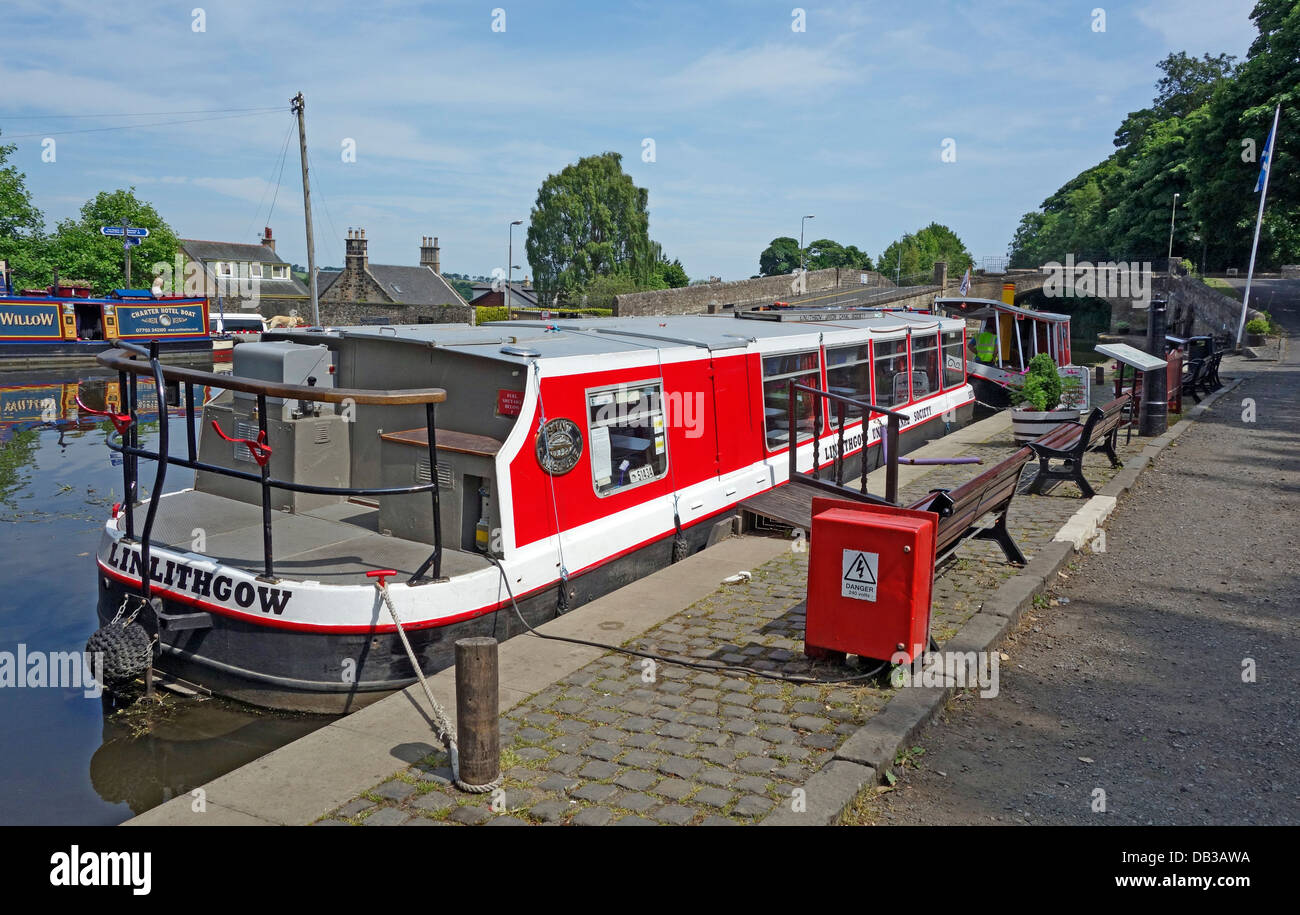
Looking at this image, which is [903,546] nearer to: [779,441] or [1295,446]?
[779,441]

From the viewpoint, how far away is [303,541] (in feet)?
24.9

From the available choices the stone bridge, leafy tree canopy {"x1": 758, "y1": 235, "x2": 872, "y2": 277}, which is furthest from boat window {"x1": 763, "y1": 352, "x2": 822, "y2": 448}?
leafy tree canopy {"x1": 758, "y1": 235, "x2": 872, "y2": 277}

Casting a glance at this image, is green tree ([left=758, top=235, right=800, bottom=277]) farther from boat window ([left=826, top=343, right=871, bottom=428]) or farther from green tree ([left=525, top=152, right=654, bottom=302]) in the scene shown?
boat window ([left=826, top=343, right=871, bottom=428])

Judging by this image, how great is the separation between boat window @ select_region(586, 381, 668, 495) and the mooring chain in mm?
2336

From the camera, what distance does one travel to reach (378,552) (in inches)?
289

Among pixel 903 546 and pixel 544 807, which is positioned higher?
pixel 903 546

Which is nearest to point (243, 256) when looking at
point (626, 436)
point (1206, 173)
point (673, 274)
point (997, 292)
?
point (673, 274)

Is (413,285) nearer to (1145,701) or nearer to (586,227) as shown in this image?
(586,227)

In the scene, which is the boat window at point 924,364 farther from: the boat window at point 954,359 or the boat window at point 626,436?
the boat window at point 626,436

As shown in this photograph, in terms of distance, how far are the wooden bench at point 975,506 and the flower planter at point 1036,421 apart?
20.1ft

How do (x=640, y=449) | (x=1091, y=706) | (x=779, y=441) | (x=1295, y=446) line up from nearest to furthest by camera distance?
(x=1091, y=706) → (x=640, y=449) → (x=779, y=441) → (x=1295, y=446)
